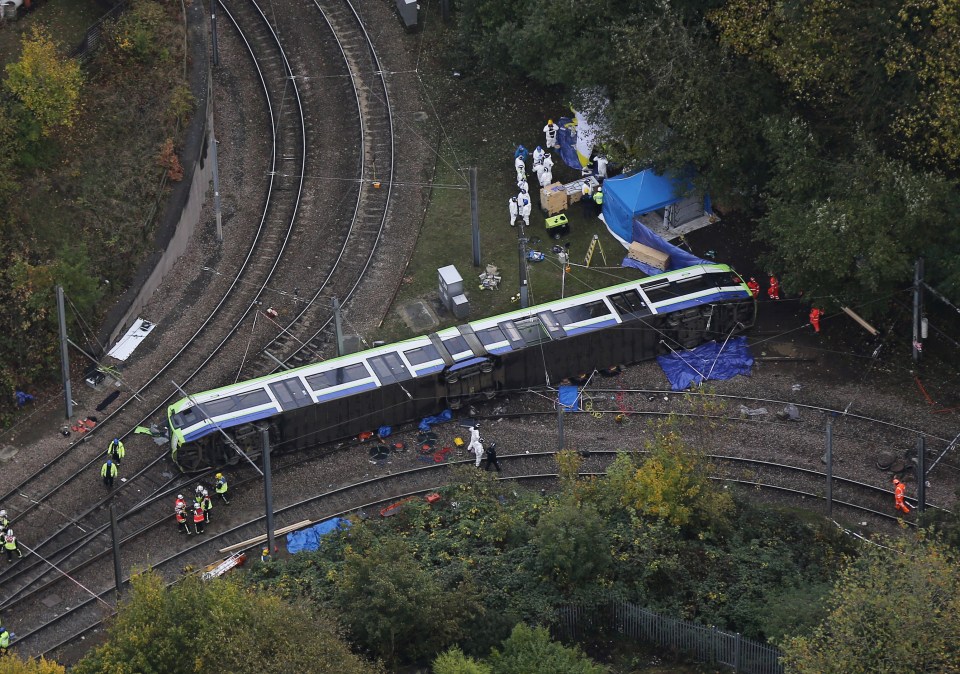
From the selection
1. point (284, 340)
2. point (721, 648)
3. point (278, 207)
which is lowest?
point (721, 648)

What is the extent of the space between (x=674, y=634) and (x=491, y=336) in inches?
572

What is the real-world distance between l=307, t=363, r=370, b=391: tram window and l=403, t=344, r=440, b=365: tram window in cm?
164

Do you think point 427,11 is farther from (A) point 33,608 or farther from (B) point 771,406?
(A) point 33,608

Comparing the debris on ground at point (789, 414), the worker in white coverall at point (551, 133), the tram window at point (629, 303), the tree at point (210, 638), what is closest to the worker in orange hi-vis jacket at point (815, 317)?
the debris on ground at point (789, 414)

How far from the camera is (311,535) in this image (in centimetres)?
5147

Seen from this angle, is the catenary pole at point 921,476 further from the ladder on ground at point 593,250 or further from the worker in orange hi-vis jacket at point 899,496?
the ladder on ground at point 593,250

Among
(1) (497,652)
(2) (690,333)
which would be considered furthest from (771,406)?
(1) (497,652)

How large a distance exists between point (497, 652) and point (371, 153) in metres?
27.6

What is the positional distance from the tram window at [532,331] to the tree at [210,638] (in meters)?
17.3

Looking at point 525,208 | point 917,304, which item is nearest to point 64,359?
point 525,208

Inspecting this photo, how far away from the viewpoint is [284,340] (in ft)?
189

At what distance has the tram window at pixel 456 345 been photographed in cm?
5522

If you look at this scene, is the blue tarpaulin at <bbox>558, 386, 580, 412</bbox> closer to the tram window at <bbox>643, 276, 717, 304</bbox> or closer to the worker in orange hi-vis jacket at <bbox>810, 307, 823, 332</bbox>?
the tram window at <bbox>643, 276, 717, 304</bbox>

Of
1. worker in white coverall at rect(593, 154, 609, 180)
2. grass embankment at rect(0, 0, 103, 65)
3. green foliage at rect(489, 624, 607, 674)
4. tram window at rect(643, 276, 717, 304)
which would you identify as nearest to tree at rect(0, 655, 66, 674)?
green foliage at rect(489, 624, 607, 674)
